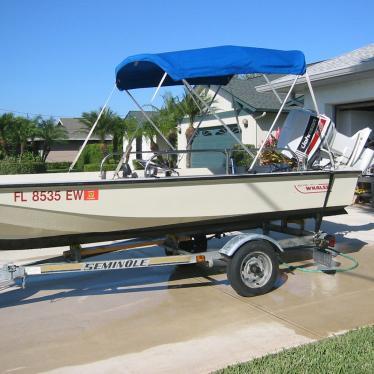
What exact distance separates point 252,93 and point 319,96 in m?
9.11

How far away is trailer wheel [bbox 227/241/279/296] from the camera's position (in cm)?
620

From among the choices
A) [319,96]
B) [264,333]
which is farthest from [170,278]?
[319,96]

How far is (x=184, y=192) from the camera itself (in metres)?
6.20

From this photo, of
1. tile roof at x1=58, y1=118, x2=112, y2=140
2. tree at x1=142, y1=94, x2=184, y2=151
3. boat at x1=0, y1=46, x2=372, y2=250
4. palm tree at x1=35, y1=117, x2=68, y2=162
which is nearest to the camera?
boat at x1=0, y1=46, x2=372, y2=250

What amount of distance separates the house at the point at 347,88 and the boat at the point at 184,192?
6336 mm

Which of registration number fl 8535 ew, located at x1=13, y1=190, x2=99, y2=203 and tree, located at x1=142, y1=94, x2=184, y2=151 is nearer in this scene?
registration number fl 8535 ew, located at x1=13, y1=190, x2=99, y2=203

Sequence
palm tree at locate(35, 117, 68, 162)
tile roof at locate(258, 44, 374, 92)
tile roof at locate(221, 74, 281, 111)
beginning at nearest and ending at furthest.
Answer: tile roof at locate(258, 44, 374, 92) → tile roof at locate(221, 74, 281, 111) → palm tree at locate(35, 117, 68, 162)

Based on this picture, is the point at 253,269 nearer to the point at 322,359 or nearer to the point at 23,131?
the point at 322,359

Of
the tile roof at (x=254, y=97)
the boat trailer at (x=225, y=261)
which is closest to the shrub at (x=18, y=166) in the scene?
the tile roof at (x=254, y=97)

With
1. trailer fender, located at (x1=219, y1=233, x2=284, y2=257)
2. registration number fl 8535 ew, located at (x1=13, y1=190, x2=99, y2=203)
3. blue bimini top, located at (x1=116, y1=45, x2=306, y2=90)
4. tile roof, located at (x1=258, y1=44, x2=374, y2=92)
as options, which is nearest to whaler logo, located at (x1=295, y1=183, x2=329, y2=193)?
trailer fender, located at (x1=219, y1=233, x2=284, y2=257)

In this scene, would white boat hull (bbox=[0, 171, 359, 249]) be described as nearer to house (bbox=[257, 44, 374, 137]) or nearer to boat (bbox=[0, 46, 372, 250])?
boat (bbox=[0, 46, 372, 250])

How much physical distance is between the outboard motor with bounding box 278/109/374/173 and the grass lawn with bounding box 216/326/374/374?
3372mm

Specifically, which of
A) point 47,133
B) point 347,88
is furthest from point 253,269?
point 47,133

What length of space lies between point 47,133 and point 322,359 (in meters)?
43.0
